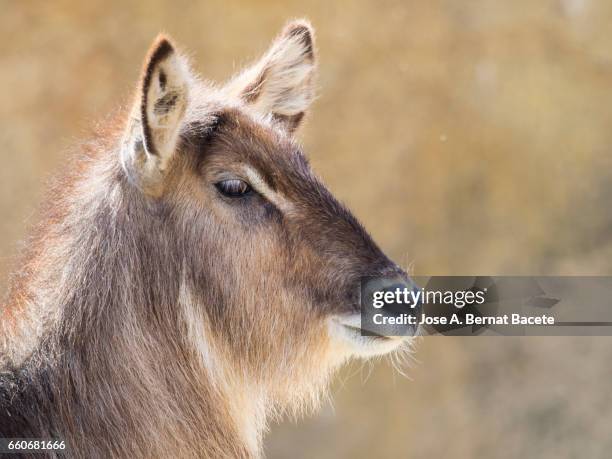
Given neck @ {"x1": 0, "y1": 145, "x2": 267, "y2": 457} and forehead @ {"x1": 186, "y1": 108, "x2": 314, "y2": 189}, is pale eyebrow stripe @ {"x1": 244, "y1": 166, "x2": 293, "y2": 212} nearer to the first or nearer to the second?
forehead @ {"x1": 186, "y1": 108, "x2": 314, "y2": 189}

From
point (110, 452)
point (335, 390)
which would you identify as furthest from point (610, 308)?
point (110, 452)

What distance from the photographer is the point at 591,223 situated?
32.3 ft

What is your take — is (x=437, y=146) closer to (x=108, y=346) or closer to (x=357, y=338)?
(x=357, y=338)

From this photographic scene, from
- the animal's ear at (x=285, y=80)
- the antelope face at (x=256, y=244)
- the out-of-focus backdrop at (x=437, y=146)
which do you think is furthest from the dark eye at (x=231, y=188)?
the out-of-focus backdrop at (x=437, y=146)

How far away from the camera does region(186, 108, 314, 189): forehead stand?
4023 millimetres

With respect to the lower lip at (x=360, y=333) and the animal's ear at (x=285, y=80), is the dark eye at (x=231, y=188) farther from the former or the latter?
the animal's ear at (x=285, y=80)

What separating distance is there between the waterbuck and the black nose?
36 mm

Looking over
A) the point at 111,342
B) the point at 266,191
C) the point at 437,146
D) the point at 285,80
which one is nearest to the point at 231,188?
the point at 266,191

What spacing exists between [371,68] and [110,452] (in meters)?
6.75

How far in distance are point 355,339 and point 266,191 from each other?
2.04ft

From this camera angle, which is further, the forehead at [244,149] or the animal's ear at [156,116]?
the forehead at [244,149]

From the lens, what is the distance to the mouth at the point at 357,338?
12.9ft

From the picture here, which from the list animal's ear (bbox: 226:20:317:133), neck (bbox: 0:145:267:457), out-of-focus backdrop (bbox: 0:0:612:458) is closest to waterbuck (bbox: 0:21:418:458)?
neck (bbox: 0:145:267:457)

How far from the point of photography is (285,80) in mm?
4906
